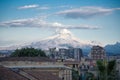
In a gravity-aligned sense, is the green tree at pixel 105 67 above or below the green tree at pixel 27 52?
below

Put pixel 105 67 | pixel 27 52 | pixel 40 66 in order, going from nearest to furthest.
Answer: pixel 105 67, pixel 40 66, pixel 27 52

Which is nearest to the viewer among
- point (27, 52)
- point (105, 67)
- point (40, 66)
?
point (105, 67)

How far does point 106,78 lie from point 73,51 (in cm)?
11327

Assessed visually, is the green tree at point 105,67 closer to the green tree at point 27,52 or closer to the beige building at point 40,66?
the beige building at point 40,66

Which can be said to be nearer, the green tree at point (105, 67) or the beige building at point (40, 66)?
the green tree at point (105, 67)

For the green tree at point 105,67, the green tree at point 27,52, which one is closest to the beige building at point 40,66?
the green tree at point 105,67

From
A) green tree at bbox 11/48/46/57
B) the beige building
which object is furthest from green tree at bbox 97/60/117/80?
green tree at bbox 11/48/46/57

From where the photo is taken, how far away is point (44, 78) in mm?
15648

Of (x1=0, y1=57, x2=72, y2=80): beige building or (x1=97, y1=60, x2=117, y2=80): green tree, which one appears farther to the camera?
(x1=0, y1=57, x2=72, y2=80): beige building

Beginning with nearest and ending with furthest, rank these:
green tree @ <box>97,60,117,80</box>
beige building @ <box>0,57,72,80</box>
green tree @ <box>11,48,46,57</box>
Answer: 1. green tree @ <box>97,60,117,80</box>
2. beige building @ <box>0,57,72,80</box>
3. green tree @ <box>11,48,46,57</box>

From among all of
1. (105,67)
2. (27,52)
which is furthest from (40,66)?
(27,52)

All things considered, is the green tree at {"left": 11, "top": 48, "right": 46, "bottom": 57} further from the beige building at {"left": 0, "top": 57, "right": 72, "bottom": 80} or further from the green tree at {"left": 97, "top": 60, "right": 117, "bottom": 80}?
the green tree at {"left": 97, "top": 60, "right": 117, "bottom": 80}

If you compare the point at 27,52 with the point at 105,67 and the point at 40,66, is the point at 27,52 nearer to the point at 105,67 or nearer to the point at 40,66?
the point at 40,66

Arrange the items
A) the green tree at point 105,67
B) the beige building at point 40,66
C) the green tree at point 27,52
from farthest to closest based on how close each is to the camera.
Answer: the green tree at point 27,52 → the beige building at point 40,66 → the green tree at point 105,67
